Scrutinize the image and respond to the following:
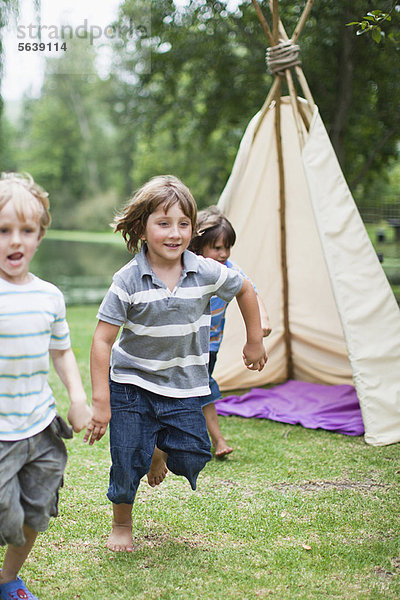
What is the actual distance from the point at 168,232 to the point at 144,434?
0.77 meters

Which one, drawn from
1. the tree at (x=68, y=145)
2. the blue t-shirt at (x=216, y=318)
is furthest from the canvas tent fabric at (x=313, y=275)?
the tree at (x=68, y=145)

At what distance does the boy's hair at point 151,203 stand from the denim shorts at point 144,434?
2.02 ft

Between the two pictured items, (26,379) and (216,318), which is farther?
(216,318)

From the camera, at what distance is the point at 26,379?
197 cm

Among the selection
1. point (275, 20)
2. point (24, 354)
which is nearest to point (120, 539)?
point (24, 354)

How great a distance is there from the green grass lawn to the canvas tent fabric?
19.9 inches

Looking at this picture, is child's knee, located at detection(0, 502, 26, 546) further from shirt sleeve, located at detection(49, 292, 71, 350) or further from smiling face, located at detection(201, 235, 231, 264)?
smiling face, located at detection(201, 235, 231, 264)

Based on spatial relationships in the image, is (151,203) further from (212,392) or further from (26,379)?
(212,392)

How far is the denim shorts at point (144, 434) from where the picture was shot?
8.11 ft

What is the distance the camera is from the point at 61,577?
7.74 feet

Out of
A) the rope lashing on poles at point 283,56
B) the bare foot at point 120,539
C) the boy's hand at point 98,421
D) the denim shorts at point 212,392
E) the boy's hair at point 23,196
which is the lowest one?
the bare foot at point 120,539

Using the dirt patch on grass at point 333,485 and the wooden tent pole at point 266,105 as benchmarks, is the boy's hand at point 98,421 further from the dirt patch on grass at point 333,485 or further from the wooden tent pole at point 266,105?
the wooden tent pole at point 266,105

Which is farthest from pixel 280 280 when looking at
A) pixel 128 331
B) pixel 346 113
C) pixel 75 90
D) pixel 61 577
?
pixel 75 90

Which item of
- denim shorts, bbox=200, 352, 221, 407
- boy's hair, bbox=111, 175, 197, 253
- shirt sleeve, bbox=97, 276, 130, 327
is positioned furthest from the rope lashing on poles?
shirt sleeve, bbox=97, 276, 130, 327
